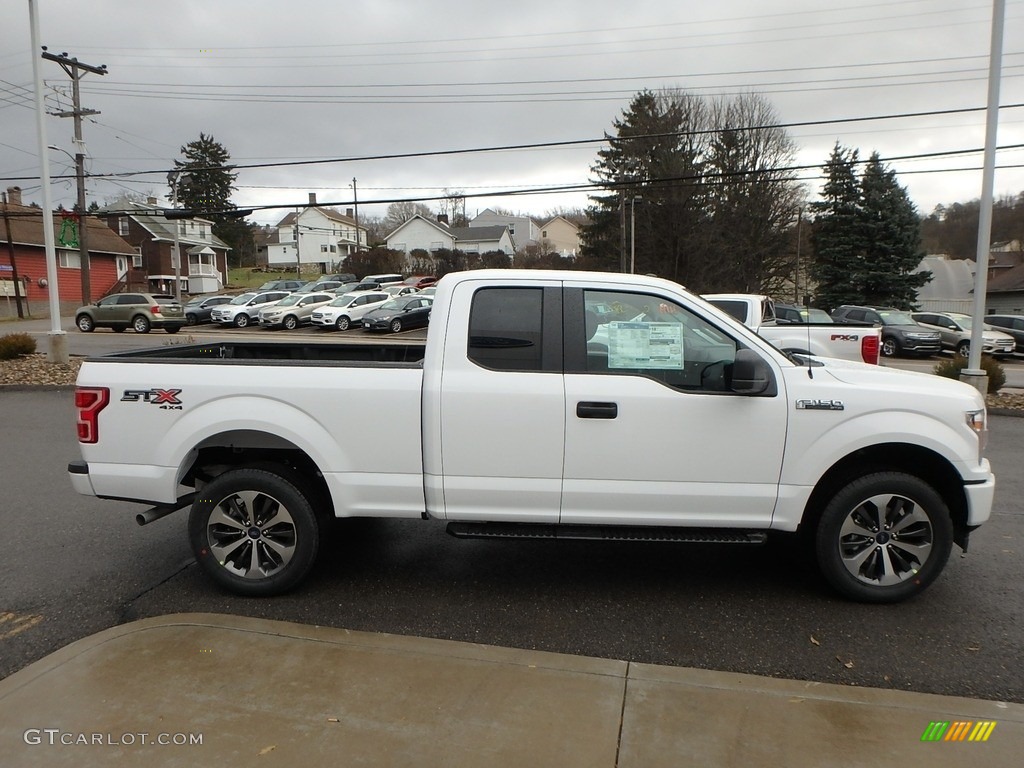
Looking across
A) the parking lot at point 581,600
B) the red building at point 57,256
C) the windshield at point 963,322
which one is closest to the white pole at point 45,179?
the parking lot at point 581,600

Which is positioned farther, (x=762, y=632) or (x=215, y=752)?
(x=762, y=632)

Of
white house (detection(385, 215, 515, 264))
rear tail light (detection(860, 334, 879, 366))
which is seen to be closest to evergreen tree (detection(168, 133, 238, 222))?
white house (detection(385, 215, 515, 264))

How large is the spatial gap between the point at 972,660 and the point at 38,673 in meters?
4.61

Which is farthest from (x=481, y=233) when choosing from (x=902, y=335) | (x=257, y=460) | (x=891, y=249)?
(x=257, y=460)

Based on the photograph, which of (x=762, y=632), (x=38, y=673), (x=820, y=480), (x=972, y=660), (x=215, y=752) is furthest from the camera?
(x=820, y=480)

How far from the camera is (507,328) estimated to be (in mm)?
4172

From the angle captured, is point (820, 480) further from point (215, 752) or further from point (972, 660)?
point (215, 752)

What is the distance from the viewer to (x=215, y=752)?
2.80 m

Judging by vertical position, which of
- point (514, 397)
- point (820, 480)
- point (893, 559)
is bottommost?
point (893, 559)

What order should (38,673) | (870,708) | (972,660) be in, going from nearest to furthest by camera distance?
(870,708), (38,673), (972,660)

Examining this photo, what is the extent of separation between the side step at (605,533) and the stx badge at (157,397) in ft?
5.91

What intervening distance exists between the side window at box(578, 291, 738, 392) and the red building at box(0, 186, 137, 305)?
48.8m

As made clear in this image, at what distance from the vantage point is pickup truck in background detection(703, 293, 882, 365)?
9.84m

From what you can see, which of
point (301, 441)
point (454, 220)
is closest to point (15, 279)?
point (301, 441)
